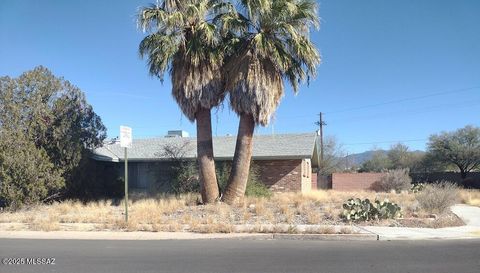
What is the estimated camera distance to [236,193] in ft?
67.1

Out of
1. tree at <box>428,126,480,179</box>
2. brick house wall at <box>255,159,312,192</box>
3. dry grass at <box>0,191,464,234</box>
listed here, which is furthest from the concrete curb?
tree at <box>428,126,480,179</box>

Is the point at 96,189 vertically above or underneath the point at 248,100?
underneath

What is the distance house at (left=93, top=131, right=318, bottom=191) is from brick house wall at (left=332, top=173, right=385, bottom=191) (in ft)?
43.7

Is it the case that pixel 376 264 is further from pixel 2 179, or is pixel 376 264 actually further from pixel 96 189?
pixel 96 189

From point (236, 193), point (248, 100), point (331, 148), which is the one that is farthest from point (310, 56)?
point (331, 148)

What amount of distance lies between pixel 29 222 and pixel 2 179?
4130 mm

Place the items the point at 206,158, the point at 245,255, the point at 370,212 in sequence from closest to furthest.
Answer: the point at 245,255 → the point at 370,212 → the point at 206,158

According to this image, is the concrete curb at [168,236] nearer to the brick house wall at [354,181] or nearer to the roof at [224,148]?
the roof at [224,148]

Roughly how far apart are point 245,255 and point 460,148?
5052 centimetres

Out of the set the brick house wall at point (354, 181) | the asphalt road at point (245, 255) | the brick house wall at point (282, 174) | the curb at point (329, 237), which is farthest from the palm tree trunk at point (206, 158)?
the brick house wall at point (354, 181)

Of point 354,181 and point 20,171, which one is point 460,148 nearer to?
point 354,181

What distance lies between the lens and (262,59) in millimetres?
19859

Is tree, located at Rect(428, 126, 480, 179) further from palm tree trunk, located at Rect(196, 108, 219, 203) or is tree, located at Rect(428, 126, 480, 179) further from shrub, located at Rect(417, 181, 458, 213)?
palm tree trunk, located at Rect(196, 108, 219, 203)

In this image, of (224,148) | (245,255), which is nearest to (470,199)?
(224,148)
